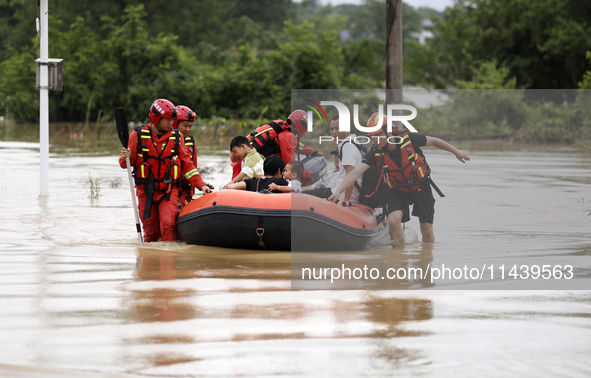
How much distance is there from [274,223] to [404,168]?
58.7 inches

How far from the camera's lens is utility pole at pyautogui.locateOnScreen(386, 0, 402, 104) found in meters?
9.60

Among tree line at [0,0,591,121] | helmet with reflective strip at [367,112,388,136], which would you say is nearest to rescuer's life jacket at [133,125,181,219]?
helmet with reflective strip at [367,112,388,136]

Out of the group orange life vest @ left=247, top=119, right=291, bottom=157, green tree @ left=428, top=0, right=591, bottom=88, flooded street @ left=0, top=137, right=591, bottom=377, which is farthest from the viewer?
green tree @ left=428, top=0, right=591, bottom=88

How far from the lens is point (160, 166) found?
→ 23.4 feet

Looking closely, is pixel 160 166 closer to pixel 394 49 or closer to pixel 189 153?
pixel 189 153

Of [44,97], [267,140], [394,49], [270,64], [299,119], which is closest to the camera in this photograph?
[299,119]

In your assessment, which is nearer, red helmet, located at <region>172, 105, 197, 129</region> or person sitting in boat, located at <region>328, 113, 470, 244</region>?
person sitting in boat, located at <region>328, 113, 470, 244</region>

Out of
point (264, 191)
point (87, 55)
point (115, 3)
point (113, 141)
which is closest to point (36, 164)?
point (113, 141)

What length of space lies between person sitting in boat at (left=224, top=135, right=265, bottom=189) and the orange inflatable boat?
685mm

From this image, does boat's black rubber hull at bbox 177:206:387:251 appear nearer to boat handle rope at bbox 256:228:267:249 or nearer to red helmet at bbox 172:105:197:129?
boat handle rope at bbox 256:228:267:249

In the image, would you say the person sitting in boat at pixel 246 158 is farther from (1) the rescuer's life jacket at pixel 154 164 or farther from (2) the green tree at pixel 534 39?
(2) the green tree at pixel 534 39

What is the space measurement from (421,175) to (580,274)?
77.2 inches

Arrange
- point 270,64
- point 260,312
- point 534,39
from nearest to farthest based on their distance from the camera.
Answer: point 260,312 < point 270,64 < point 534,39

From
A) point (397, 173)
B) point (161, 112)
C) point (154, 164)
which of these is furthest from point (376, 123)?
point (154, 164)
